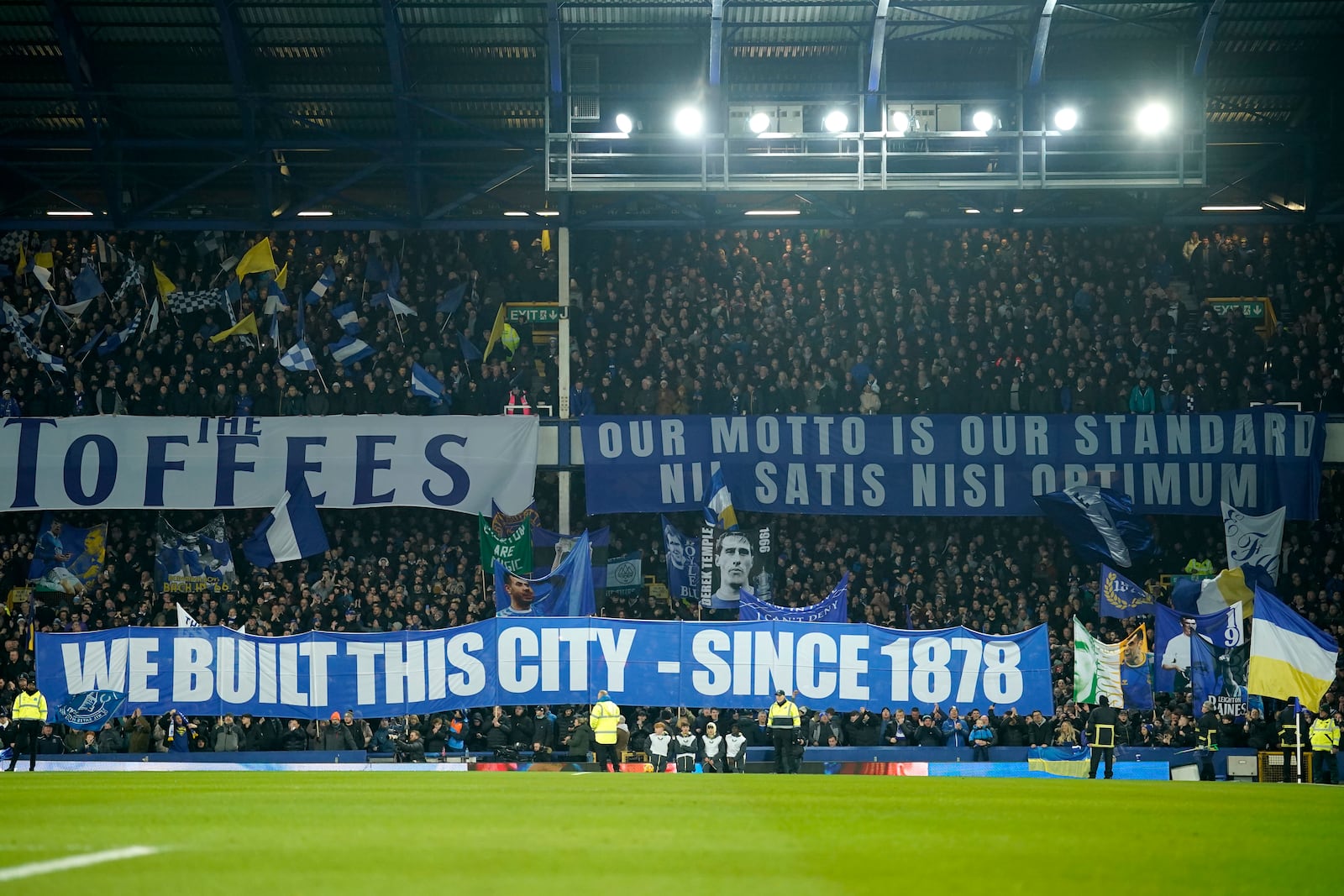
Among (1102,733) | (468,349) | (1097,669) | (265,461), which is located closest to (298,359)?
(265,461)

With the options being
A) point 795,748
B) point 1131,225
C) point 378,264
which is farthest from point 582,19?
point 795,748

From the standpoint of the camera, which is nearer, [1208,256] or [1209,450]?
Answer: [1209,450]

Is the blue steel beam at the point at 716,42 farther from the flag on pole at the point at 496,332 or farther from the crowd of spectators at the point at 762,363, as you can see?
the flag on pole at the point at 496,332

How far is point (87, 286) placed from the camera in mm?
32125

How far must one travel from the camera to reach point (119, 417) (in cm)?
3055

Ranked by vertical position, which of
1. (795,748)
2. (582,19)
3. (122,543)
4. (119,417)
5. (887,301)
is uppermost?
(582,19)

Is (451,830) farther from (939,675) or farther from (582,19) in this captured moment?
(582,19)

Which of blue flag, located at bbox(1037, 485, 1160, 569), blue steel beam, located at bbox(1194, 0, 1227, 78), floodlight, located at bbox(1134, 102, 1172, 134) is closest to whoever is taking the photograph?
blue steel beam, located at bbox(1194, 0, 1227, 78)

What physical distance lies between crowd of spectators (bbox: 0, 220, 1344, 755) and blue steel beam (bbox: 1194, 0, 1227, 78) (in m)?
5.89

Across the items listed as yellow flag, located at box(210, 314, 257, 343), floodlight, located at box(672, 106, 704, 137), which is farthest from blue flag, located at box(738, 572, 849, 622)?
yellow flag, located at box(210, 314, 257, 343)

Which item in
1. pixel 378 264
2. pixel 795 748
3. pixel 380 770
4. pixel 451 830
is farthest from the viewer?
pixel 378 264

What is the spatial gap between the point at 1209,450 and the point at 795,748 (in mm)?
11016

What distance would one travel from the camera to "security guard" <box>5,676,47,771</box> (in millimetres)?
23797

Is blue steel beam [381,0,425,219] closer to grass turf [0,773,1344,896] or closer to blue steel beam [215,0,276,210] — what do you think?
blue steel beam [215,0,276,210]
